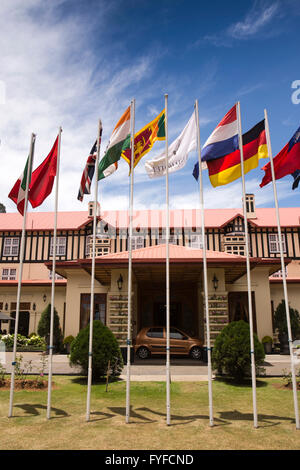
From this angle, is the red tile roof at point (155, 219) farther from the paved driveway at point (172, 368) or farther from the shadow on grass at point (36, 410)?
the shadow on grass at point (36, 410)

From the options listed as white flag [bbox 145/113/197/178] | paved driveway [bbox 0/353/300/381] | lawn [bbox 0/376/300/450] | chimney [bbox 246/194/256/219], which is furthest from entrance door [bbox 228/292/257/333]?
chimney [bbox 246/194/256/219]

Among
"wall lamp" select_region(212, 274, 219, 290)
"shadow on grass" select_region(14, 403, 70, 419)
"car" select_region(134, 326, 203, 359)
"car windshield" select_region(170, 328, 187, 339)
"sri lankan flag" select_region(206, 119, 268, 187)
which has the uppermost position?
"sri lankan flag" select_region(206, 119, 268, 187)

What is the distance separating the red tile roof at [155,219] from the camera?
108 ft

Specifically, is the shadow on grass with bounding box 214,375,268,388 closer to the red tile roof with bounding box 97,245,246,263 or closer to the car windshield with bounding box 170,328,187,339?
the car windshield with bounding box 170,328,187,339

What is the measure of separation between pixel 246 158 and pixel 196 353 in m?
10.4

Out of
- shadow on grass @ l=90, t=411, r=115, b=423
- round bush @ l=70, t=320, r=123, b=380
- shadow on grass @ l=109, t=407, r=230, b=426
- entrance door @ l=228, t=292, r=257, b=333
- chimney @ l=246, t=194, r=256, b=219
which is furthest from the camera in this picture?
chimney @ l=246, t=194, r=256, b=219

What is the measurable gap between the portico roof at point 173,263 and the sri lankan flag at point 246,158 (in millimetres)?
6473

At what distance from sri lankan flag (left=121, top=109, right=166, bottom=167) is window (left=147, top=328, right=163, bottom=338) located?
971 cm

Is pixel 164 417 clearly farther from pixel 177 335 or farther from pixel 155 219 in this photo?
pixel 155 219

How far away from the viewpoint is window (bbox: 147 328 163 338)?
16.4 metres

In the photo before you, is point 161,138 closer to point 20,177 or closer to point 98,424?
point 20,177

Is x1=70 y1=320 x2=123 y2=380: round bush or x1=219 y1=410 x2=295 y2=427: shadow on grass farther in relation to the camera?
x1=70 y1=320 x2=123 y2=380: round bush

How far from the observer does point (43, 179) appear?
9.37m

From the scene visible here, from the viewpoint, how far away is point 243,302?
18.9 m
